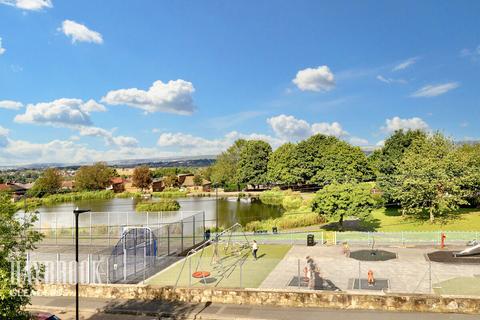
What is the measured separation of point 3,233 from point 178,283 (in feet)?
39.2

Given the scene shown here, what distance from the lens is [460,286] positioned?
20.5m

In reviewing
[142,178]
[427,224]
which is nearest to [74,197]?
[142,178]

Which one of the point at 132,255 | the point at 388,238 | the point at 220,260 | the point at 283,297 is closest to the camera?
the point at 283,297

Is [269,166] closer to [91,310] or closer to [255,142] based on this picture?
[255,142]

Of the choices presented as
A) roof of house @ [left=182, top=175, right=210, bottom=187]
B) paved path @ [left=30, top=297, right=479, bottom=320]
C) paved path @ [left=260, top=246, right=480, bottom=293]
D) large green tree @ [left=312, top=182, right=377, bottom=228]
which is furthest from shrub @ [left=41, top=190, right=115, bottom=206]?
paved path @ [left=260, top=246, right=480, bottom=293]

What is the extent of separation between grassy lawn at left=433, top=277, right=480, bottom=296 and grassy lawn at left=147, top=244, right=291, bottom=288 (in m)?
9.49

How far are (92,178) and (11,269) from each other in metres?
108

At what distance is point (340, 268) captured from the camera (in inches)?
985

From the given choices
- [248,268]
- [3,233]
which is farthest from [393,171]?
[3,233]

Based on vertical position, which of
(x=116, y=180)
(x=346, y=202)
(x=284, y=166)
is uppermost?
(x=284, y=166)

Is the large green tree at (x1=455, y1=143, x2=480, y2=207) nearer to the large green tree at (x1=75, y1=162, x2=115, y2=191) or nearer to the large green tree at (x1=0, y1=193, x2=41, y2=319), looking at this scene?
the large green tree at (x1=0, y1=193, x2=41, y2=319)

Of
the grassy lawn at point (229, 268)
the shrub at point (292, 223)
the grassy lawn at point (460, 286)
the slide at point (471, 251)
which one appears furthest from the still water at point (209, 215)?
the slide at point (471, 251)

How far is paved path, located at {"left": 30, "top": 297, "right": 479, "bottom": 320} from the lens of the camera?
1748 centimetres

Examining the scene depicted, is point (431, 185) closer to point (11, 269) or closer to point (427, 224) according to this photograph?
point (427, 224)
